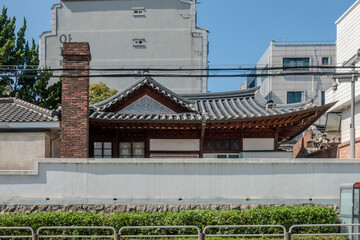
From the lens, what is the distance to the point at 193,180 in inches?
552

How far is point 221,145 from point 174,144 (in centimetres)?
198

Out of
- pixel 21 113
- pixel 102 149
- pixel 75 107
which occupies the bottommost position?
pixel 102 149

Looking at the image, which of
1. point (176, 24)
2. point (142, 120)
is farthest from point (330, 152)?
point (176, 24)

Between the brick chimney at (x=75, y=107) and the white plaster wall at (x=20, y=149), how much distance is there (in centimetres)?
150

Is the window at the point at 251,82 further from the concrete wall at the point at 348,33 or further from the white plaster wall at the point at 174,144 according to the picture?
the white plaster wall at the point at 174,144

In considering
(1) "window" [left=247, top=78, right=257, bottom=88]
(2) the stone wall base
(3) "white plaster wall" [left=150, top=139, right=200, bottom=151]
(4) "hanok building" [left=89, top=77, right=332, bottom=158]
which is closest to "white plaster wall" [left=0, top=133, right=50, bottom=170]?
(4) "hanok building" [left=89, top=77, right=332, bottom=158]

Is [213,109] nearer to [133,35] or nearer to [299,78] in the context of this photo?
[133,35]

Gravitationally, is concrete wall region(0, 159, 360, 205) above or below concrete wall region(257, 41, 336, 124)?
below

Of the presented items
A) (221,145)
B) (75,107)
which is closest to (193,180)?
(221,145)

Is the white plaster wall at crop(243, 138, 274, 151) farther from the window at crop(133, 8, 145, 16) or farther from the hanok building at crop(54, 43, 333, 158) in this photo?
the window at crop(133, 8, 145, 16)

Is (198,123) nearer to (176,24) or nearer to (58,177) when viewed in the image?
(58,177)

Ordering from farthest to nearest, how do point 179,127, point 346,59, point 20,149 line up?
point 346,59
point 179,127
point 20,149

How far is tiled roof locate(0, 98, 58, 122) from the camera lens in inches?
621

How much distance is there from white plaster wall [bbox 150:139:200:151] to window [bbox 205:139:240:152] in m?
0.55
